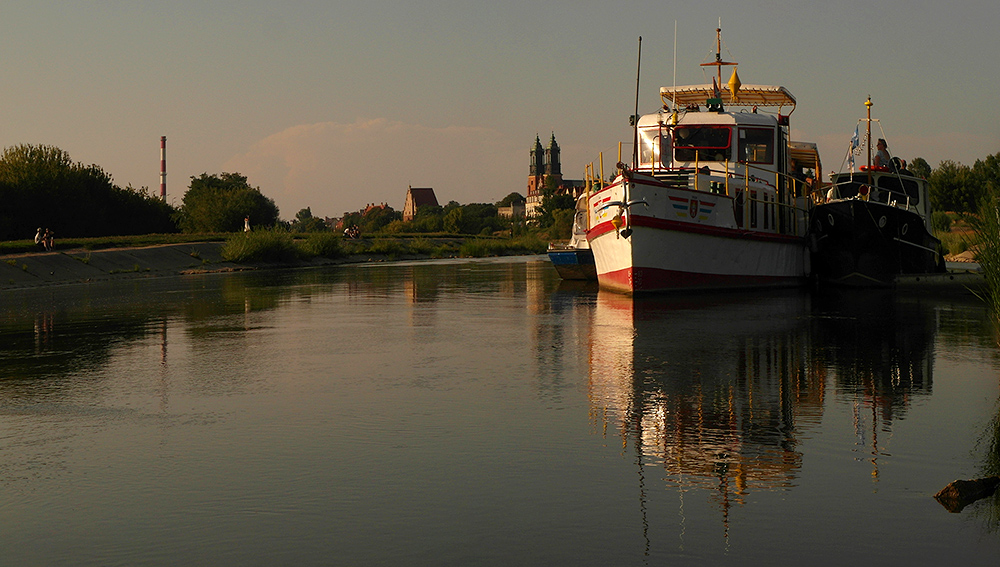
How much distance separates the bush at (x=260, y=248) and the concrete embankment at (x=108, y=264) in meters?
0.67

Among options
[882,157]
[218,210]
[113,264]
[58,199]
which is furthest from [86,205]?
[882,157]

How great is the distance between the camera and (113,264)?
144 feet

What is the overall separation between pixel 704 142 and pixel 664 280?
5.35 m

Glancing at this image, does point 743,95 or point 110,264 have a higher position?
point 743,95

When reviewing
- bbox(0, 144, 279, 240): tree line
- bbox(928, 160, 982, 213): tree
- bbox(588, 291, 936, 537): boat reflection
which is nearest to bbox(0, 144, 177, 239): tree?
bbox(0, 144, 279, 240): tree line

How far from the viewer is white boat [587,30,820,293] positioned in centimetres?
2266

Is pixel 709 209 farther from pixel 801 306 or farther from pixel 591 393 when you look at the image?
pixel 591 393

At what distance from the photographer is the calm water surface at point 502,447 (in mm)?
4922

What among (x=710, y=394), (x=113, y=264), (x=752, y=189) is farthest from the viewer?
(x=113, y=264)

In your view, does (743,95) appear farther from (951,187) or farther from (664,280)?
(951,187)

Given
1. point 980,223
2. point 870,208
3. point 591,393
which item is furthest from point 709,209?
point 591,393

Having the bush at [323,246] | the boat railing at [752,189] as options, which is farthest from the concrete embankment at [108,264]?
the boat railing at [752,189]

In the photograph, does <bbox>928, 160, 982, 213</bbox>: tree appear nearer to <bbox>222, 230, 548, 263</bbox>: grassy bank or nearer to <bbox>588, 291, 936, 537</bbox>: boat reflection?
<bbox>222, 230, 548, 263</bbox>: grassy bank

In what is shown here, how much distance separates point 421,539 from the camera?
4.96 m
